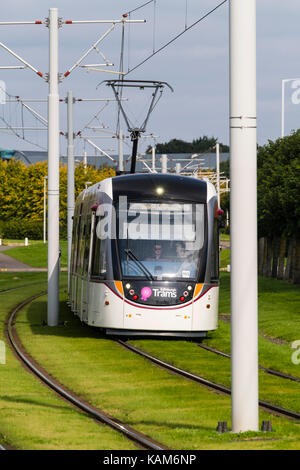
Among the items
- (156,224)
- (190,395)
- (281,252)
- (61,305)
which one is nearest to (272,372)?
(190,395)

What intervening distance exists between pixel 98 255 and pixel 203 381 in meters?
6.46

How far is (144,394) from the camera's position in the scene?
1439 centimetres

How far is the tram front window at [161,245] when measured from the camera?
825 inches

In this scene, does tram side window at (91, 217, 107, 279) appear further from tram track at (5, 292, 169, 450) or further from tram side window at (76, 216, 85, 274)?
tram side window at (76, 216, 85, 274)

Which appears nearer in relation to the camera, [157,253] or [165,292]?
[165,292]

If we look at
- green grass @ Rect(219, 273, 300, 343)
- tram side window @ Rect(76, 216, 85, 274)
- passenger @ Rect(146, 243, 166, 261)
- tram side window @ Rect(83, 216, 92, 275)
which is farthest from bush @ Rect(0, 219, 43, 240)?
passenger @ Rect(146, 243, 166, 261)

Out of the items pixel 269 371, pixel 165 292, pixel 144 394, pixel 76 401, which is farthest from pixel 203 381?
pixel 165 292

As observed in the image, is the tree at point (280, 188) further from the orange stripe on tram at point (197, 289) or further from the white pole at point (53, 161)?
the orange stripe on tram at point (197, 289)

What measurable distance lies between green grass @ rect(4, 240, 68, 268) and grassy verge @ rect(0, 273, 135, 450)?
60.0 m

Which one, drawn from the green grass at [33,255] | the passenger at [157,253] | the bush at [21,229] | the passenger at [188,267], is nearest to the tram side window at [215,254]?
the passenger at [188,267]

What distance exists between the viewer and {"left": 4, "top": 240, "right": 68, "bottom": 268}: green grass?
7662 centimetres

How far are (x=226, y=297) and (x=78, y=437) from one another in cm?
2608

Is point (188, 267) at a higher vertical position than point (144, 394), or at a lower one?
higher

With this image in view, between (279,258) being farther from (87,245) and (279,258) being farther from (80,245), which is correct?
(87,245)
